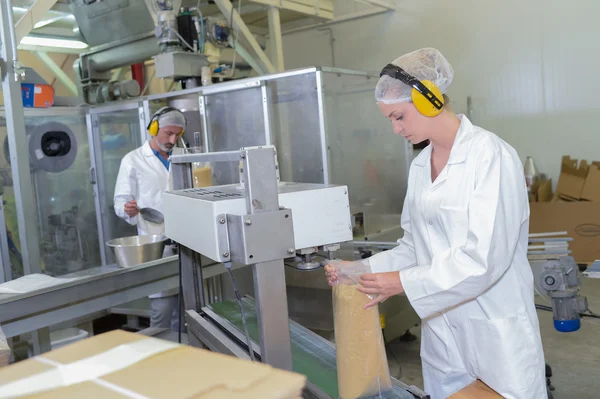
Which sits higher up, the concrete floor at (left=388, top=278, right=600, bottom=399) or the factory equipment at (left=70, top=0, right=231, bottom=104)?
the factory equipment at (left=70, top=0, right=231, bottom=104)

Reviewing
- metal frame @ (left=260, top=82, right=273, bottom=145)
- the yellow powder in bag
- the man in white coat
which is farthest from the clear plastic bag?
metal frame @ (left=260, top=82, right=273, bottom=145)

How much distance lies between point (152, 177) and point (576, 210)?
11.6 ft

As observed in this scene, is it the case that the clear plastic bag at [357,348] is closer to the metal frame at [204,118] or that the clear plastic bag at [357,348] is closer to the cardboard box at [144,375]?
the cardboard box at [144,375]

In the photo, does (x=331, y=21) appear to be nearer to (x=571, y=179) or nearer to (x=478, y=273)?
(x=571, y=179)

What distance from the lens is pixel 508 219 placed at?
1.19 m

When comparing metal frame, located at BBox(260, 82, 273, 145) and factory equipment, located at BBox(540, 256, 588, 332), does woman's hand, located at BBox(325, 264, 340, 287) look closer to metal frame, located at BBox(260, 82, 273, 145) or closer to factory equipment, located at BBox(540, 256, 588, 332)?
factory equipment, located at BBox(540, 256, 588, 332)

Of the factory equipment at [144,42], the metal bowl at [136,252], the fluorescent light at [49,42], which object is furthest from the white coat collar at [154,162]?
the fluorescent light at [49,42]

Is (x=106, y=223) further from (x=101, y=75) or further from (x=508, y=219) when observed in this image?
(x=508, y=219)

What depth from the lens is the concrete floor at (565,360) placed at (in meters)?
2.68

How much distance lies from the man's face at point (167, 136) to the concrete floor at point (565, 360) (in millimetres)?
1701

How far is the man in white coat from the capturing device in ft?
9.08

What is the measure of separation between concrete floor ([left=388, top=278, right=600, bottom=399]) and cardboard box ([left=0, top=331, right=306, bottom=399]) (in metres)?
2.11

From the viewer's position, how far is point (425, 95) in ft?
4.14

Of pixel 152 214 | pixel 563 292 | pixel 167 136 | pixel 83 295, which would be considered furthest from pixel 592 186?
pixel 83 295
